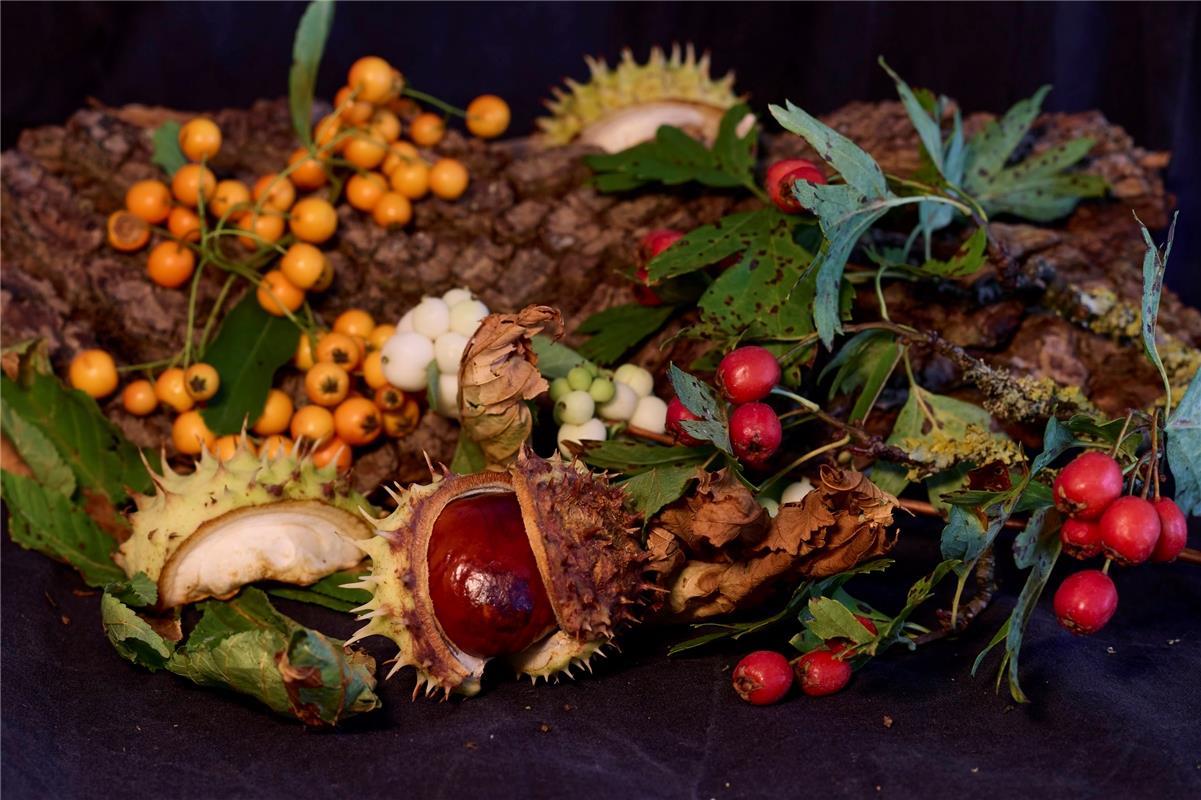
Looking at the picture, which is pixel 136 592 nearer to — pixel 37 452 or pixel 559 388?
pixel 37 452

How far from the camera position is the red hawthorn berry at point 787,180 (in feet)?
4.95

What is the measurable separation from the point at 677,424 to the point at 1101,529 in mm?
423

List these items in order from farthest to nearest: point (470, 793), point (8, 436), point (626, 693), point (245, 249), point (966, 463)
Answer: point (245, 249)
point (8, 436)
point (966, 463)
point (626, 693)
point (470, 793)

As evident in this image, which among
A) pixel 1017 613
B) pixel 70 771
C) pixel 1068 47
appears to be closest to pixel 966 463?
pixel 1017 613

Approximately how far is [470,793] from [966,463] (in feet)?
2.27

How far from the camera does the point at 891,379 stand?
1672 mm

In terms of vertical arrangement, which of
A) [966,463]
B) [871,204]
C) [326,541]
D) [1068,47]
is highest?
[1068,47]

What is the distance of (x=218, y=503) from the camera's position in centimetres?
146

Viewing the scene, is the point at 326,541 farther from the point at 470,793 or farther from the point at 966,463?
the point at 966,463

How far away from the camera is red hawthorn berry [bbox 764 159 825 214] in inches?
59.4

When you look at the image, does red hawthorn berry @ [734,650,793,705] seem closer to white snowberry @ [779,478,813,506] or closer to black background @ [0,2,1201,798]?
black background @ [0,2,1201,798]

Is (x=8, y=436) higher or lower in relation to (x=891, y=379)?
lower

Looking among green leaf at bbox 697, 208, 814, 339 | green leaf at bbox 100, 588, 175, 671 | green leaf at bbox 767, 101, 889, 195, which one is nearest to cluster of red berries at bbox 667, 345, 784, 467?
green leaf at bbox 697, 208, 814, 339

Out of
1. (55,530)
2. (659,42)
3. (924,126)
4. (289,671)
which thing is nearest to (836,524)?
(289,671)
